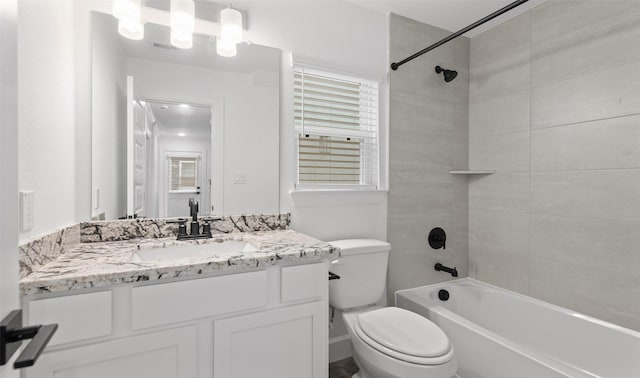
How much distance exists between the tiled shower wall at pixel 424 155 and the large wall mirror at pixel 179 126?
927mm

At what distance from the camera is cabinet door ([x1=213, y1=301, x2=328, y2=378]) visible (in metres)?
1.11

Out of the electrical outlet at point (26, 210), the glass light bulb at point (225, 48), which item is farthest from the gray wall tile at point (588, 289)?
the electrical outlet at point (26, 210)

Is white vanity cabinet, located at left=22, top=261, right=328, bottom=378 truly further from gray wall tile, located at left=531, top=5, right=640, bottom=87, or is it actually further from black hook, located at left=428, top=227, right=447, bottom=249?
gray wall tile, located at left=531, top=5, right=640, bottom=87

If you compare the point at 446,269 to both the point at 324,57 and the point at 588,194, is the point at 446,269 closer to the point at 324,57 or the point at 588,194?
the point at 588,194

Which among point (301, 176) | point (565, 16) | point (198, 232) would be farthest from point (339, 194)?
point (565, 16)

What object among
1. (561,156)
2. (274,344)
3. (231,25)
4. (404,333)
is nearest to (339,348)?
(404,333)

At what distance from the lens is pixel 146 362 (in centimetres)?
100

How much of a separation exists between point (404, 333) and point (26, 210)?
1546 millimetres

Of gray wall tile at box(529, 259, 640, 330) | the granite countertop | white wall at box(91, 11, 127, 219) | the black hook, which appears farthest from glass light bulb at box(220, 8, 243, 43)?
gray wall tile at box(529, 259, 640, 330)

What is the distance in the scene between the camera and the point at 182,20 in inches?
57.2

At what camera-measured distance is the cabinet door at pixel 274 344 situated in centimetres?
111

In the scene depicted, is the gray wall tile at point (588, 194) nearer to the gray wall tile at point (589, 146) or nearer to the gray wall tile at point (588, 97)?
the gray wall tile at point (589, 146)

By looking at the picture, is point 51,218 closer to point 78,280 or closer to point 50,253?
point 50,253

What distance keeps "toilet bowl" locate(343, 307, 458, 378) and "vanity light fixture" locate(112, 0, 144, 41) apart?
1.80 meters
